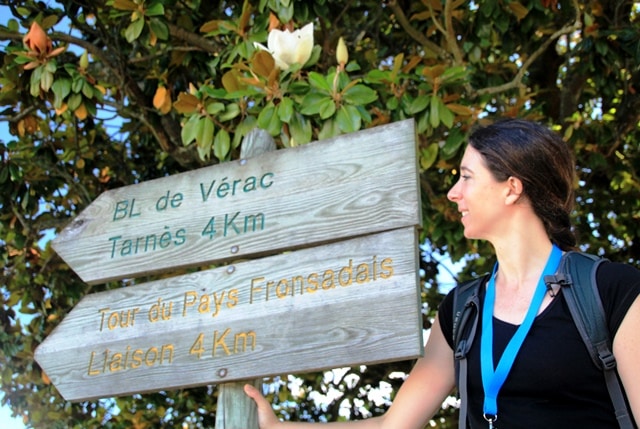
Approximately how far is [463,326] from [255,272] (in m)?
0.59

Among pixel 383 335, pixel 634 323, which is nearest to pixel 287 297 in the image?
pixel 383 335

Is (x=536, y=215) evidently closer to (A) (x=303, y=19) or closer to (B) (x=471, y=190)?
(B) (x=471, y=190)

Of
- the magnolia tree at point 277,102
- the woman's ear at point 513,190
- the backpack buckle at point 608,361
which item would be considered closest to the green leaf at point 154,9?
the magnolia tree at point 277,102

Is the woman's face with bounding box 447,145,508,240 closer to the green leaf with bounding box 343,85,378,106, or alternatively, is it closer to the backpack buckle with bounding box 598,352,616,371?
the backpack buckle with bounding box 598,352,616,371

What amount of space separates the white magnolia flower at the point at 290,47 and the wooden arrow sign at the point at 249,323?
2.75 feet

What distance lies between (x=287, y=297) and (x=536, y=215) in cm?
68

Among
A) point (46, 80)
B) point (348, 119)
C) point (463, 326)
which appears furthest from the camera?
point (46, 80)

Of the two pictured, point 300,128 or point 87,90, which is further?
point 87,90

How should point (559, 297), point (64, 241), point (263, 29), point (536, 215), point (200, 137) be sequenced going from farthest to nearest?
point (263, 29)
point (200, 137)
point (64, 241)
point (536, 215)
point (559, 297)

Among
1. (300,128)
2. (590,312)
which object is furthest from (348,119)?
(590,312)

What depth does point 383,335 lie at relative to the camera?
1.90 meters

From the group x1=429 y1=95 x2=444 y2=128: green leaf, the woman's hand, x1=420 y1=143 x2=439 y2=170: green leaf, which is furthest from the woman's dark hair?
x1=420 y1=143 x2=439 y2=170: green leaf

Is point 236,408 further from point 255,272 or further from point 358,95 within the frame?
point 358,95

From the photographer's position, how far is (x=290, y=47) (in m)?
2.69
